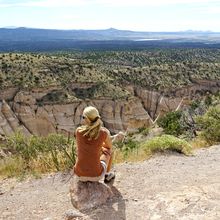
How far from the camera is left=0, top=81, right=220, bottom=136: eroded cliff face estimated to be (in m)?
41.5

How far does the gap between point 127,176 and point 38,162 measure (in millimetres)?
1949

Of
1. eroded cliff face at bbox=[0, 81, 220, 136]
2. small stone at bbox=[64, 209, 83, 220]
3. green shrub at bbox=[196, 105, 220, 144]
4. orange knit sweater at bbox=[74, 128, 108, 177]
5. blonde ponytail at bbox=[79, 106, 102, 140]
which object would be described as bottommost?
eroded cliff face at bbox=[0, 81, 220, 136]

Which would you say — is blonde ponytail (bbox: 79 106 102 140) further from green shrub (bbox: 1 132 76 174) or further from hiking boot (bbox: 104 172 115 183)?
green shrub (bbox: 1 132 76 174)

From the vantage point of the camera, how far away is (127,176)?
7.50 metres

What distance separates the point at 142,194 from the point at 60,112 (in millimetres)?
38348

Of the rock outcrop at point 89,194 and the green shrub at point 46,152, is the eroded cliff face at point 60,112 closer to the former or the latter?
the green shrub at point 46,152

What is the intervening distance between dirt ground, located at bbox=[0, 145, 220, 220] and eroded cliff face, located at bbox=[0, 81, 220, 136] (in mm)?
30012

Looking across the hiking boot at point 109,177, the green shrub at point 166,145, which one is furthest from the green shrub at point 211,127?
the hiking boot at point 109,177

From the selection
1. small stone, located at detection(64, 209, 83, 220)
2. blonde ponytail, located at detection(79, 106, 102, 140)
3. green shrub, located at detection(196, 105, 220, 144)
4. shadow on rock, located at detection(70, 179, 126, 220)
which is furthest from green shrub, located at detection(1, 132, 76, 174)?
green shrub, located at detection(196, 105, 220, 144)

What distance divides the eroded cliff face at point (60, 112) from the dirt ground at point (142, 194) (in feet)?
98.5

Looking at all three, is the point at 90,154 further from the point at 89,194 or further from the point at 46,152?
the point at 46,152

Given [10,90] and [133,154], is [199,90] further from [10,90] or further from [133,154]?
[133,154]

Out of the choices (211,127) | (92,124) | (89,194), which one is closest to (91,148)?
(92,124)

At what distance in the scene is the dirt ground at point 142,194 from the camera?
601cm
